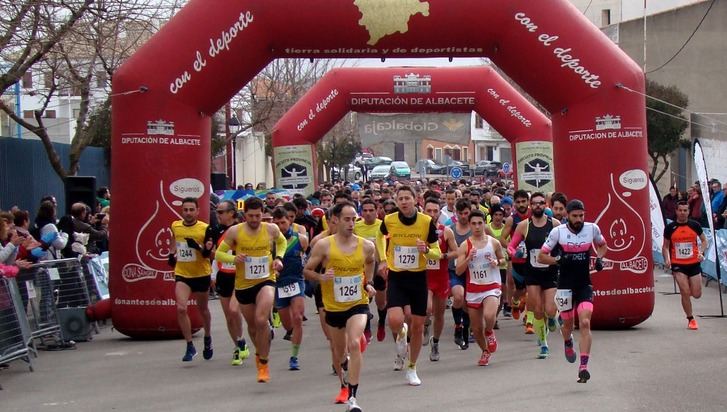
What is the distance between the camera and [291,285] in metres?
12.8

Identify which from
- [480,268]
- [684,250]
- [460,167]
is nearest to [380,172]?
[460,167]

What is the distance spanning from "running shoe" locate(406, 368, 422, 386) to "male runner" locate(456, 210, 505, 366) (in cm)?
140

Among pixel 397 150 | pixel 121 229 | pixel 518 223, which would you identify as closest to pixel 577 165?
pixel 518 223

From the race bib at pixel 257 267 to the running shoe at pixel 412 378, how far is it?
1.74m

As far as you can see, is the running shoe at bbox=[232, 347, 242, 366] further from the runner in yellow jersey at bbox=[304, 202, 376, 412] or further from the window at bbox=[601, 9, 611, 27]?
the window at bbox=[601, 9, 611, 27]

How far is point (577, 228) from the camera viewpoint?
11.5 m

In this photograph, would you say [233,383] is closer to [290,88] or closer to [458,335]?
[458,335]

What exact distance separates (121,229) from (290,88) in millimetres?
31731

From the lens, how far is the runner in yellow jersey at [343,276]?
10008 mm

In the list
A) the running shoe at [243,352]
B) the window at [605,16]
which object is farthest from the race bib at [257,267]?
the window at [605,16]

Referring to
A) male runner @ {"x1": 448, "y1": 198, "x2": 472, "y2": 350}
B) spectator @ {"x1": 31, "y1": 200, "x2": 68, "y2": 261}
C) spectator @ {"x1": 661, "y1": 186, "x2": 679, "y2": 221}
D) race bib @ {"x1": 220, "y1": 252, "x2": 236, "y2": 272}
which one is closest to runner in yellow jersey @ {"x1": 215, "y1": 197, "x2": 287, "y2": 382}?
race bib @ {"x1": 220, "y1": 252, "x2": 236, "y2": 272}

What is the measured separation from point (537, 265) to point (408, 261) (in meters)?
2.21

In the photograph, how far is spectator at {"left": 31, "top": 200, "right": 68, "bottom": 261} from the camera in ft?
50.2

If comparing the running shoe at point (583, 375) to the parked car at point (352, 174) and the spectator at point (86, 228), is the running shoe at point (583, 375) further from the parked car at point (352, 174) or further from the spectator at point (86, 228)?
the parked car at point (352, 174)
